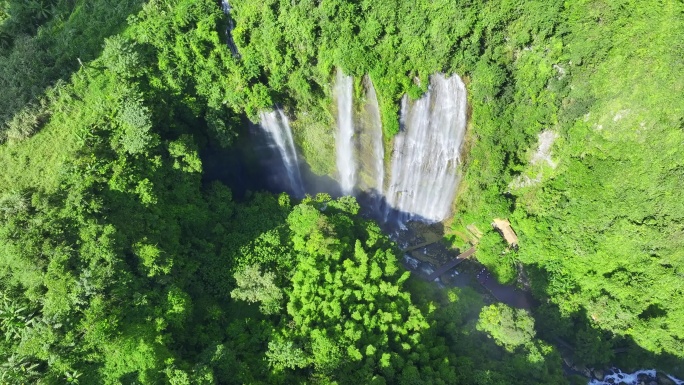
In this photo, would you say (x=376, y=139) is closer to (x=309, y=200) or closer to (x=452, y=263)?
(x=309, y=200)

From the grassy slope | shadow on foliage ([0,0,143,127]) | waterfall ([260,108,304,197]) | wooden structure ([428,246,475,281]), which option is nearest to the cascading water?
waterfall ([260,108,304,197])

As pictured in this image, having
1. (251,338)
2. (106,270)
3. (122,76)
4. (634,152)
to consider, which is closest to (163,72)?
(122,76)

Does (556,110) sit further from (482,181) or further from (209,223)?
(209,223)

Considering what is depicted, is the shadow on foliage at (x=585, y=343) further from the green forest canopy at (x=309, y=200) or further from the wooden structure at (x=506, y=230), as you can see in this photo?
the wooden structure at (x=506, y=230)

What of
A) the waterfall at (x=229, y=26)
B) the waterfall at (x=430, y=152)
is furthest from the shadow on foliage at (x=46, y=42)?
the waterfall at (x=430, y=152)

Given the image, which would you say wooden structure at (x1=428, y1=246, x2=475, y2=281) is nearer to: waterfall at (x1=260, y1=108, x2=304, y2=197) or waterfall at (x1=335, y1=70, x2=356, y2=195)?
waterfall at (x1=335, y1=70, x2=356, y2=195)
